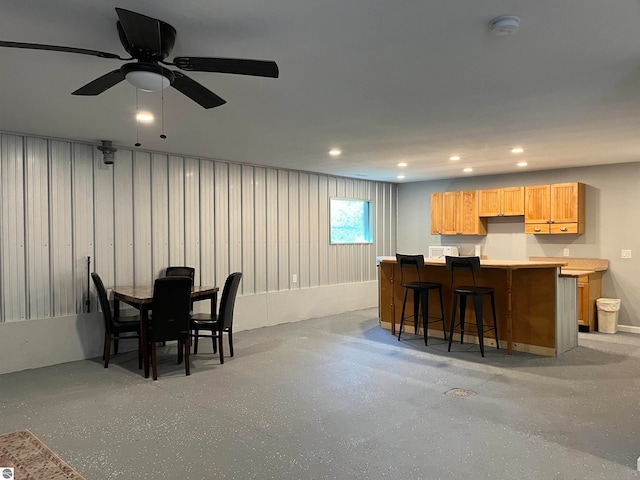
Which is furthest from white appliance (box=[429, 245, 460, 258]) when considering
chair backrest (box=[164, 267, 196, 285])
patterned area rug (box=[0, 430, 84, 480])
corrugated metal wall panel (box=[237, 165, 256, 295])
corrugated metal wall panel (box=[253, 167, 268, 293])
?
patterned area rug (box=[0, 430, 84, 480])

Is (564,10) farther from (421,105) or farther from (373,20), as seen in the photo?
(421,105)

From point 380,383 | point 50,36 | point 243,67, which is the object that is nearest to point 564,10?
point 243,67

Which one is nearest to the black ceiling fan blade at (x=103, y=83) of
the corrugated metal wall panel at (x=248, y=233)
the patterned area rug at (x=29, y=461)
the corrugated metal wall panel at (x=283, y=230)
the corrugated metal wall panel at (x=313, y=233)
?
the patterned area rug at (x=29, y=461)

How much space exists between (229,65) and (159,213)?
3.87 metres

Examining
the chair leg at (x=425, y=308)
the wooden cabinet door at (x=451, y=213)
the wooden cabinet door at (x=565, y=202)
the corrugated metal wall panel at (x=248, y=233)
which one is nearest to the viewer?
the chair leg at (x=425, y=308)

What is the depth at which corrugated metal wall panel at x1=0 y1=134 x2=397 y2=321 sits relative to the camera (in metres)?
4.66

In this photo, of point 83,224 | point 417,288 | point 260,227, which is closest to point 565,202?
point 417,288

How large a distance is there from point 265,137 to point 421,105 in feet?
5.97

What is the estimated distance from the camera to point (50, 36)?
7.77 feet

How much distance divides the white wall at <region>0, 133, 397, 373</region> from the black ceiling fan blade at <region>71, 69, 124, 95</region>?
2660mm

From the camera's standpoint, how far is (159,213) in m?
5.67

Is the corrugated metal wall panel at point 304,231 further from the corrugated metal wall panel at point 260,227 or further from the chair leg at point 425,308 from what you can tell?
the chair leg at point 425,308

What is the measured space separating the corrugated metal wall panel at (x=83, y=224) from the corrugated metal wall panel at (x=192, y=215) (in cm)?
115

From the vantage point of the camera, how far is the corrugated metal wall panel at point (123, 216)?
5.31 m
